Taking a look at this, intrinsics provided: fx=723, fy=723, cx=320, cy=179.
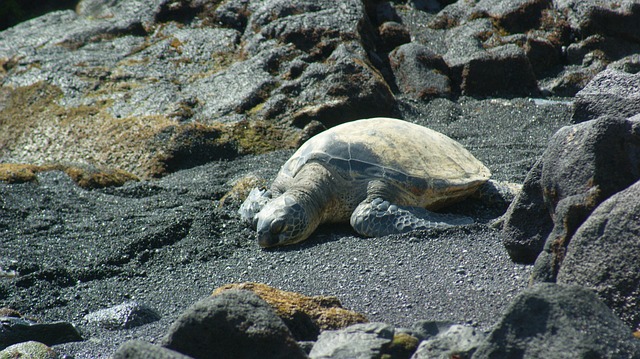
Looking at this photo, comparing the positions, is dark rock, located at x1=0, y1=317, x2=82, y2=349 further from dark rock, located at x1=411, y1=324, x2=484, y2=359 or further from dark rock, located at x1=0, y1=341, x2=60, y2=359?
dark rock, located at x1=411, y1=324, x2=484, y2=359

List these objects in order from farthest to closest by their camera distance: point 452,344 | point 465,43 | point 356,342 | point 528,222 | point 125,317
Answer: point 465,43
point 125,317
point 528,222
point 356,342
point 452,344

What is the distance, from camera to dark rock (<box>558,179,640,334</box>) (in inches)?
117

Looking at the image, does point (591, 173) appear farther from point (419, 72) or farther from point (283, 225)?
point (419, 72)

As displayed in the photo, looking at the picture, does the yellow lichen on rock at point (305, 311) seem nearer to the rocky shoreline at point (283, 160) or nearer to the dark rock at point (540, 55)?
the rocky shoreline at point (283, 160)

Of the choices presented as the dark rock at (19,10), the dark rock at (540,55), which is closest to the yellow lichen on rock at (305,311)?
the dark rock at (540,55)

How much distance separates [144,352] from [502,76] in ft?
26.6

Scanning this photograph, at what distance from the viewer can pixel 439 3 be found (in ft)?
42.0

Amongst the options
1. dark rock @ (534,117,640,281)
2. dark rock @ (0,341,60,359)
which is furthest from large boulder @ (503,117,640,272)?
dark rock @ (0,341,60,359)

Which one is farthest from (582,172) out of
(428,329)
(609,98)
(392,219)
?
(392,219)

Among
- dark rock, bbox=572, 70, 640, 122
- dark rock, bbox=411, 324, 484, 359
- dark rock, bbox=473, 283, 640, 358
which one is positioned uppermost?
dark rock, bbox=572, 70, 640, 122

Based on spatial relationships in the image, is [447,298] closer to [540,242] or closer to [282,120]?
[540,242]

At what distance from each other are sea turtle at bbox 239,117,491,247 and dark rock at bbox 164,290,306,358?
2.60 metres

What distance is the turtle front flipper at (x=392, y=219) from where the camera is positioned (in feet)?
17.5

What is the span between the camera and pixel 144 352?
2.59 meters
